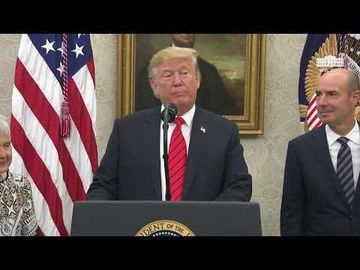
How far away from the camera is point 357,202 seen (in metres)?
3.10

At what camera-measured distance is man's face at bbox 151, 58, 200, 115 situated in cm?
329

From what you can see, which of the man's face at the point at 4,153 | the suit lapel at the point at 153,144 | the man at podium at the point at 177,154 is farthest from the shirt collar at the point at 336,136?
the man's face at the point at 4,153

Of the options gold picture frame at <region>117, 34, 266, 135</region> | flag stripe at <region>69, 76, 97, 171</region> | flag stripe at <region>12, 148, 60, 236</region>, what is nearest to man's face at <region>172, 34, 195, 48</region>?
gold picture frame at <region>117, 34, 266, 135</region>

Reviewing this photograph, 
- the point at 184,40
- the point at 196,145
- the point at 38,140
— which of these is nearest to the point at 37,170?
the point at 38,140

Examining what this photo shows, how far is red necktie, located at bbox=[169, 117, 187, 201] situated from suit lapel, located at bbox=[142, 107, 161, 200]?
0.08 meters

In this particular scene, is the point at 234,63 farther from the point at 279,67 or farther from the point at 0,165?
the point at 0,165

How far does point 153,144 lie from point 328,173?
3.08ft

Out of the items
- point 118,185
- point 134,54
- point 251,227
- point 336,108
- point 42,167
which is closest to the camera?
point 251,227

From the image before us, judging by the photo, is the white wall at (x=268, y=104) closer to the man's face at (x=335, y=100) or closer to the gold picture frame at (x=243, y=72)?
the gold picture frame at (x=243, y=72)

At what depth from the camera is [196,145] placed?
319 centimetres

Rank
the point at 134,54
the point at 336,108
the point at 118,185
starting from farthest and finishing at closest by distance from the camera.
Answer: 1. the point at 134,54
2. the point at 336,108
3. the point at 118,185

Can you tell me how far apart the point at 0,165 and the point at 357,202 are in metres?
1.91

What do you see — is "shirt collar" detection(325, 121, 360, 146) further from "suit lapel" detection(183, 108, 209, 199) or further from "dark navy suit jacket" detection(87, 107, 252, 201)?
"suit lapel" detection(183, 108, 209, 199)

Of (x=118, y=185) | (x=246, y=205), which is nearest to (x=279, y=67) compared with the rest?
(x=118, y=185)
